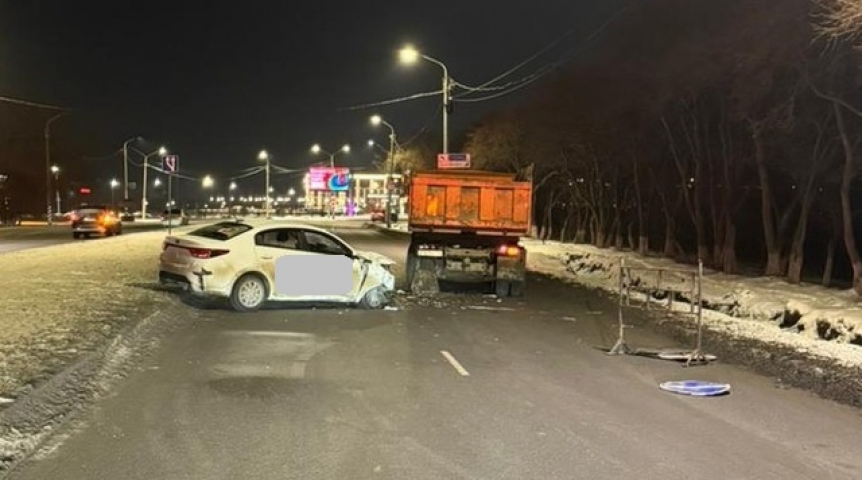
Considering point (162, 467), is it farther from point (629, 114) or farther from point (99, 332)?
point (629, 114)

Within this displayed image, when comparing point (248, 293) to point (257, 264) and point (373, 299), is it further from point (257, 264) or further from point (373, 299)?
point (373, 299)

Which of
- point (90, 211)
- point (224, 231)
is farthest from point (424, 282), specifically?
point (90, 211)

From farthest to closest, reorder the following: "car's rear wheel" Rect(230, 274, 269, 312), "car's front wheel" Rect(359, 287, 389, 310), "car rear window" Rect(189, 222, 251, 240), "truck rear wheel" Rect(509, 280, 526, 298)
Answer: "truck rear wheel" Rect(509, 280, 526, 298), "car's front wheel" Rect(359, 287, 389, 310), "car rear window" Rect(189, 222, 251, 240), "car's rear wheel" Rect(230, 274, 269, 312)

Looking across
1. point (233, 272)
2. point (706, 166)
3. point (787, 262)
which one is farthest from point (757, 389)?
point (706, 166)

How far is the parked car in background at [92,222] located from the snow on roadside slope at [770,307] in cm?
2341

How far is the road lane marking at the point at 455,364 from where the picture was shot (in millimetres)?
10602

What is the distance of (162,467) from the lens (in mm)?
6461

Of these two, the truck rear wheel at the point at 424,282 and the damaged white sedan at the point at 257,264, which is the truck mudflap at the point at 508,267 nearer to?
the truck rear wheel at the point at 424,282

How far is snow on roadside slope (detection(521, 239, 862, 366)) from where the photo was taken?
1499 cm

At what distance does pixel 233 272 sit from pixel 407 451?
9.41 metres

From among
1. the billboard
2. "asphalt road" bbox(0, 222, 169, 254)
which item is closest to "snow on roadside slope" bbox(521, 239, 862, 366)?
"asphalt road" bbox(0, 222, 169, 254)

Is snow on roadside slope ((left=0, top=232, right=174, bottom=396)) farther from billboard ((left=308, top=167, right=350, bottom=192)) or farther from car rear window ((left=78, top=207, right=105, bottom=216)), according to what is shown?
billboard ((left=308, top=167, right=350, bottom=192))

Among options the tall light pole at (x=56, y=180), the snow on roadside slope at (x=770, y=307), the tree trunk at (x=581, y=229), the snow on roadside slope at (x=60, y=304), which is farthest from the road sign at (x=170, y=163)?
the tall light pole at (x=56, y=180)

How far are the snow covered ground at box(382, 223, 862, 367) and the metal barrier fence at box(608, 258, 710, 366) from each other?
11cm
